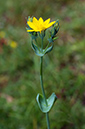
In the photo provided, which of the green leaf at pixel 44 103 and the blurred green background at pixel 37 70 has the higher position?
the green leaf at pixel 44 103

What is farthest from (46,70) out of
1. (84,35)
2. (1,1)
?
(1,1)

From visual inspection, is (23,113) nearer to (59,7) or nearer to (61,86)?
(61,86)

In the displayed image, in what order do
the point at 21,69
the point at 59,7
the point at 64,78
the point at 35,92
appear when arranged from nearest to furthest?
the point at 35,92 < the point at 64,78 < the point at 21,69 < the point at 59,7

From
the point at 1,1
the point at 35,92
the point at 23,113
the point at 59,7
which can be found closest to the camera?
the point at 23,113

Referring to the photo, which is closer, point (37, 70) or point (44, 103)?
point (44, 103)

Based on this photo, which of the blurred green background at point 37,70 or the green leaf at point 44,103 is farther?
the blurred green background at point 37,70

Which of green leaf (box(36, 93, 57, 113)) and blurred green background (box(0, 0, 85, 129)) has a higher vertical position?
green leaf (box(36, 93, 57, 113))

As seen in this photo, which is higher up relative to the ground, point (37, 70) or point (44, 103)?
point (44, 103)

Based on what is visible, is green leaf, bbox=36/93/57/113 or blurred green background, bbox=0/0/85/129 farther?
blurred green background, bbox=0/0/85/129
